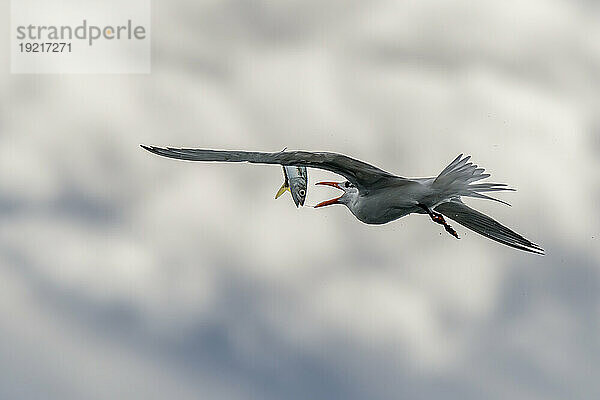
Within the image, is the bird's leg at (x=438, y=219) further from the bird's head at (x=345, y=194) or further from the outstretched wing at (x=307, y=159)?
the bird's head at (x=345, y=194)

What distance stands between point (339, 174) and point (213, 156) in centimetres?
259

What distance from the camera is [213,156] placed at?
17.3 m

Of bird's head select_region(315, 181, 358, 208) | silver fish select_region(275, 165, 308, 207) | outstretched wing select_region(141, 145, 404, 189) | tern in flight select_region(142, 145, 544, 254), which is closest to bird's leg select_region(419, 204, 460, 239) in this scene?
tern in flight select_region(142, 145, 544, 254)

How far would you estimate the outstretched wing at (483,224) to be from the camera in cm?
2028

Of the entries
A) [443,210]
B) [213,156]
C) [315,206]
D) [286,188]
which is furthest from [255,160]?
[286,188]

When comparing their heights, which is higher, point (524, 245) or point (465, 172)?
point (465, 172)

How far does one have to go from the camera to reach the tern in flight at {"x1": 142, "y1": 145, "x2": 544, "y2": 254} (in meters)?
17.0

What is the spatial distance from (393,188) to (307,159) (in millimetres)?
2561

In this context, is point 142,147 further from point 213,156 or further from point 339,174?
point 339,174

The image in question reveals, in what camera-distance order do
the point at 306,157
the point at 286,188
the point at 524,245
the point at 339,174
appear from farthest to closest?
the point at 286,188
the point at 524,245
the point at 339,174
the point at 306,157

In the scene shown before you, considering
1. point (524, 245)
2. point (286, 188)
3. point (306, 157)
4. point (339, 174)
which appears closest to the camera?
point (306, 157)

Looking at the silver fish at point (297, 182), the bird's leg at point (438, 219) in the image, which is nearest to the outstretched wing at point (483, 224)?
the bird's leg at point (438, 219)

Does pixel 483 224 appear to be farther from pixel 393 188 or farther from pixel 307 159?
pixel 307 159

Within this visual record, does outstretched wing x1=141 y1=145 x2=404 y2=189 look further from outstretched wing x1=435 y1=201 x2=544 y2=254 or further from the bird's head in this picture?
outstretched wing x1=435 y1=201 x2=544 y2=254
